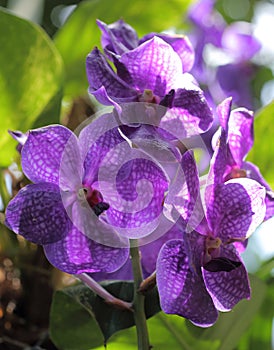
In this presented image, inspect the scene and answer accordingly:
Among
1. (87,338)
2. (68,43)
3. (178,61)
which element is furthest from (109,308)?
(68,43)

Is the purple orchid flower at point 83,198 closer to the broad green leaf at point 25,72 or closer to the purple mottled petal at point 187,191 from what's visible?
the purple mottled petal at point 187,191

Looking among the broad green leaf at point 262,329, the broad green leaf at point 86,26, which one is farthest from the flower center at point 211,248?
the broad green leaf at point 86,26

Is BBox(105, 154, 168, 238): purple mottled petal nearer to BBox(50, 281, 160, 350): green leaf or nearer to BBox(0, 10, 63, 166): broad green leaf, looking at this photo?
BBox(50, 281, 160, 350): green leaf

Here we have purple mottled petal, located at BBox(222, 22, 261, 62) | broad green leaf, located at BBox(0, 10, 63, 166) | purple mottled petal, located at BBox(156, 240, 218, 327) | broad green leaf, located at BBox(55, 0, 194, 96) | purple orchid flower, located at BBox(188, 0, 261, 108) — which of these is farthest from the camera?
purple mottled petal, located at BBox(222, 22, 261, 62)

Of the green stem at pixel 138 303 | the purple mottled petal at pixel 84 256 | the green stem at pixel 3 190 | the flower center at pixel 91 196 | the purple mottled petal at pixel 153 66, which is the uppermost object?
the purple mottled petal at pixel 153 66

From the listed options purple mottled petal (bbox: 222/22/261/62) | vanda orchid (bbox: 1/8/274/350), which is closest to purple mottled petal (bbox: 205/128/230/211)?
vanda orchid (bbox: 1/8/274/350)


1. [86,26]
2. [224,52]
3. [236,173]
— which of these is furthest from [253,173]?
[224,52]
